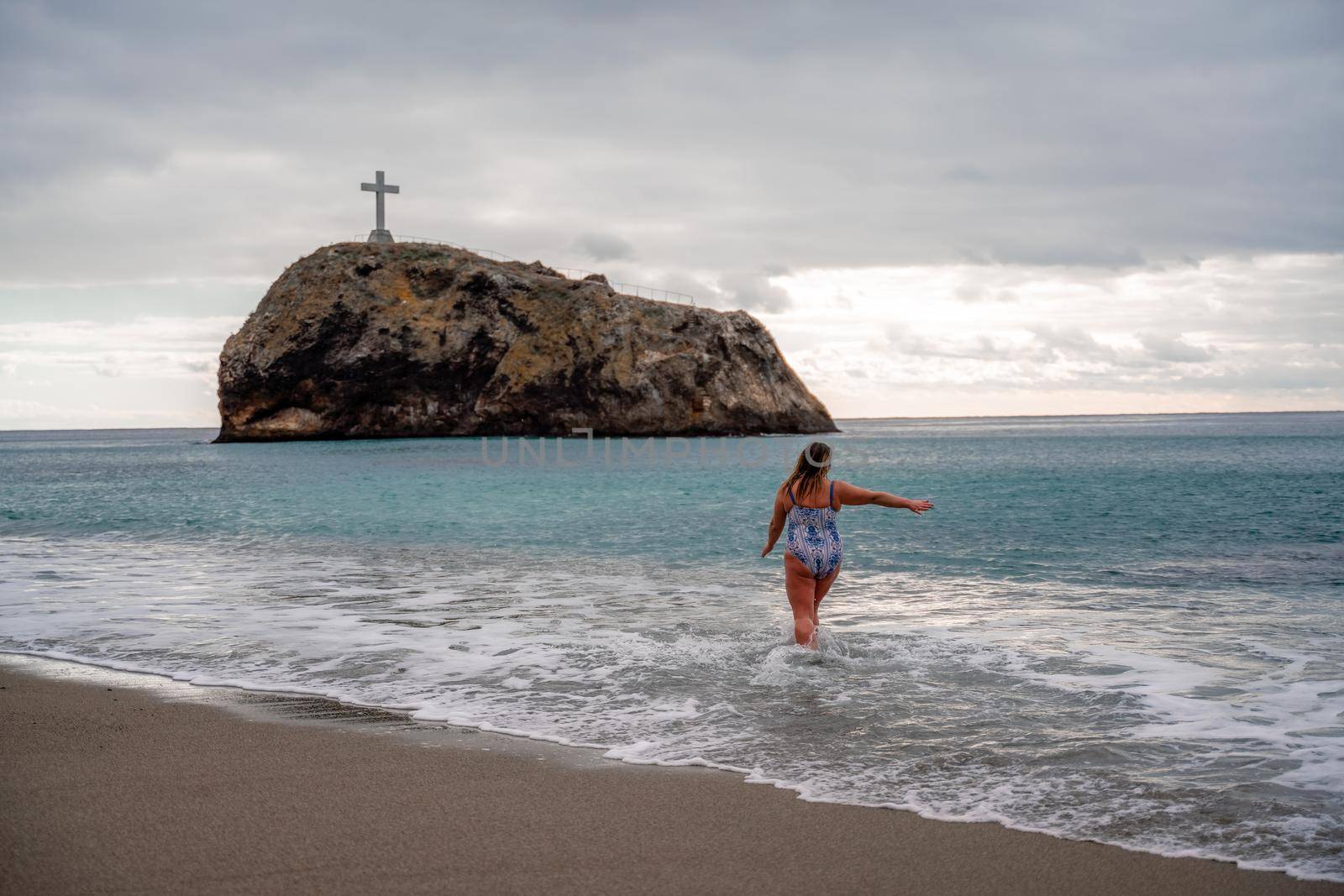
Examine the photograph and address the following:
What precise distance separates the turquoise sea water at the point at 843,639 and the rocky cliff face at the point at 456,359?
72.2 metres

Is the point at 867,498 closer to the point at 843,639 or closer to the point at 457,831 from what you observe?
the point at 843,639

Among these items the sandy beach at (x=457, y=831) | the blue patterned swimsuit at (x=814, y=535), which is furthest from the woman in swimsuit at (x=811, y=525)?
the sandy beach at (x=457, y=831)

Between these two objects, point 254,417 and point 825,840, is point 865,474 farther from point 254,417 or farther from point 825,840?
point 254,417

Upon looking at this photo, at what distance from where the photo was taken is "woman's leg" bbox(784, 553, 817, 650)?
7.52 meters

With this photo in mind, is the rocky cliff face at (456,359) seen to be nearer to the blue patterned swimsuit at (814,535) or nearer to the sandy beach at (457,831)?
the blue patterned swimsuit at (814,535)

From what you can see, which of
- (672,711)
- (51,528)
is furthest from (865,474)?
(672,711)

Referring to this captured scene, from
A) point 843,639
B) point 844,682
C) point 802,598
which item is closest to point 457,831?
point 844,682

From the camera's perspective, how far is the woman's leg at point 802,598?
7520 mm

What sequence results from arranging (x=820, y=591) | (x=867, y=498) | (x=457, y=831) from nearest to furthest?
(x=457, y=831)
(x=867, y=498)
(x=820, y=591)

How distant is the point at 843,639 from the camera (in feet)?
27.7

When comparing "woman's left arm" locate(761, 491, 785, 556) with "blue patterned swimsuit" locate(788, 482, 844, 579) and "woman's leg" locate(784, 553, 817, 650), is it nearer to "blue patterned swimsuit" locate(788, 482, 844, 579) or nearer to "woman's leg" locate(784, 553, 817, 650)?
"blue patterned swimsuit" locate(788, 482, 844, 579)

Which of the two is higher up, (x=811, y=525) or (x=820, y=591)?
(x=811, y=525)

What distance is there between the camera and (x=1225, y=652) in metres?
7.93

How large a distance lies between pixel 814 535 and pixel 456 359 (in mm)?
90790
